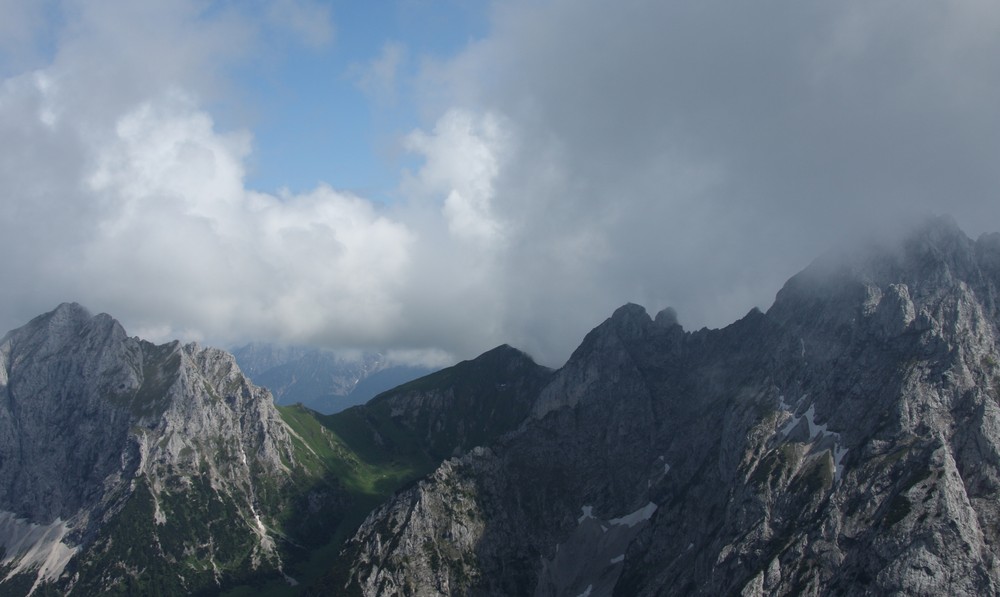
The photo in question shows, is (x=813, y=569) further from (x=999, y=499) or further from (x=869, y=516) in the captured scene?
(x=999, y=499)

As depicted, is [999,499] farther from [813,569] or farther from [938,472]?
[813,569]

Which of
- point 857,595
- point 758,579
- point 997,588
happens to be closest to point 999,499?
point 997,588

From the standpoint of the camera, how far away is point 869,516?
200m

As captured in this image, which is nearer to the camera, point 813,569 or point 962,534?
point 962,534

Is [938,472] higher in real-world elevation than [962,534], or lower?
higher

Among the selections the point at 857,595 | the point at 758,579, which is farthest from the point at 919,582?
the point at 758,579

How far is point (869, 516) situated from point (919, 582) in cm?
2602

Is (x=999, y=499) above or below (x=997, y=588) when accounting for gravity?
above

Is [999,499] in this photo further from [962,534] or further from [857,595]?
[857,595]

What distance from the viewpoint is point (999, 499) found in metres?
194

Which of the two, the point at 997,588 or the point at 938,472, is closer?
the point at 997,588

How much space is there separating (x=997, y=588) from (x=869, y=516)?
33.4 metres

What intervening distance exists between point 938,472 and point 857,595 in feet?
136

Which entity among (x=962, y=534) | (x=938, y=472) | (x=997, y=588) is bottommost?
(x=997, y=588)
